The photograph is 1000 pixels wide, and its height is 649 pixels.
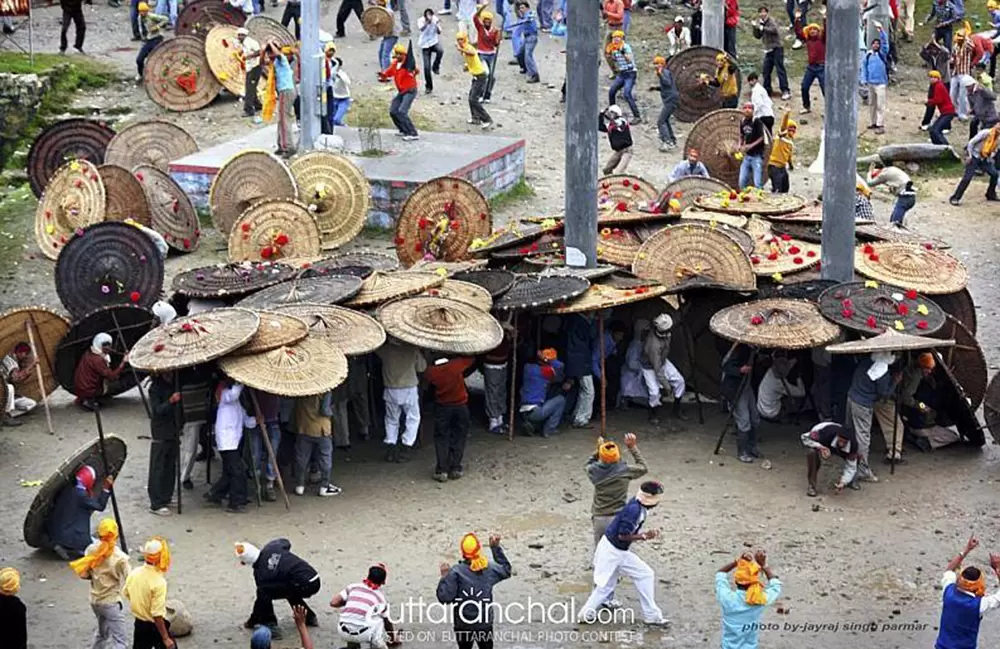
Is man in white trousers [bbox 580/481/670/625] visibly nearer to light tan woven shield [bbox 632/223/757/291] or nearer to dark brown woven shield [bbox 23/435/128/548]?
dark brown woven shield [bbox 23/435/128/548]

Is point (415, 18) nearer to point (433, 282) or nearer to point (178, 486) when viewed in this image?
point (433, 282)

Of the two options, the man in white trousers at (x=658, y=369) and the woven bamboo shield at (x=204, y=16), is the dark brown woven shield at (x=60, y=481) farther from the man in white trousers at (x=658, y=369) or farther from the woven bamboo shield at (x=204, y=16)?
the woven bamboo shield at (x=204, y=16)

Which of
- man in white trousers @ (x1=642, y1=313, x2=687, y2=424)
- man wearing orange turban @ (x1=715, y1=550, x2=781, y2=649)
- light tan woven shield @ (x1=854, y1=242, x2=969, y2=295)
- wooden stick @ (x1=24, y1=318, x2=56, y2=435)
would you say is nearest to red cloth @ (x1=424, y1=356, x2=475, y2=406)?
man in white trousers @ (x1=642, y1=313, x2=687, y2=424)

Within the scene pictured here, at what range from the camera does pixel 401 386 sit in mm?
16047

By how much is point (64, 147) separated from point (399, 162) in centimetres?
459

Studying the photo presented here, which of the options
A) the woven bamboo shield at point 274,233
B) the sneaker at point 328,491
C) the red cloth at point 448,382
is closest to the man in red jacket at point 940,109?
the woven bamboo shield at point 274,233

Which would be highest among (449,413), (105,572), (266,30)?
(266,30)

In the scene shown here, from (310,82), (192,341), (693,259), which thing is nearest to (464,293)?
(693,259)

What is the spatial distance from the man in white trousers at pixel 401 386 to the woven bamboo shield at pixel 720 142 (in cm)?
879

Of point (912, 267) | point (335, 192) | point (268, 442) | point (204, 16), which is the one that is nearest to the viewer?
point (268, 442)

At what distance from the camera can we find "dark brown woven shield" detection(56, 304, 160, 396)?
1712cm

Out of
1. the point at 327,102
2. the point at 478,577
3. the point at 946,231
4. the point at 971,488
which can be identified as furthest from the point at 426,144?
the point at 478,577

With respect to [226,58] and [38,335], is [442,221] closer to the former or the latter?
[38,335]

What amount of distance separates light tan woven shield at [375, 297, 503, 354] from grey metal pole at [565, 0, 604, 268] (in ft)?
6.74
